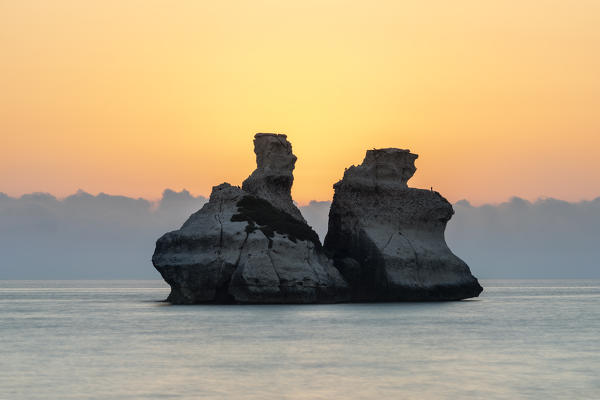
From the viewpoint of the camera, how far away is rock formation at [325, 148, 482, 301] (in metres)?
97.3

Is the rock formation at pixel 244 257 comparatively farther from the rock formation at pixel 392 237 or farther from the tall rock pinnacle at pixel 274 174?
the rock formation at pixel 392 237

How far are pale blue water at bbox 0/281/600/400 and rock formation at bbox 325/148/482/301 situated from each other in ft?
18.9

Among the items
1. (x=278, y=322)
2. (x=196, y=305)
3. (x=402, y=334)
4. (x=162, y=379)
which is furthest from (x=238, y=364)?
(x=196, y=305)

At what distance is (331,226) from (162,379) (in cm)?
6073

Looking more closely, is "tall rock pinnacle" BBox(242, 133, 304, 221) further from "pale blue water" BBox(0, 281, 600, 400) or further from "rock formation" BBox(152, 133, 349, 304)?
"pale blue water" BBox(0, 281, 600, 400)

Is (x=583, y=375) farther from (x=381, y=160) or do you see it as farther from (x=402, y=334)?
(x=381, y=160)

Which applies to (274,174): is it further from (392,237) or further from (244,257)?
(244,257)

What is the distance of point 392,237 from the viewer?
324 ft

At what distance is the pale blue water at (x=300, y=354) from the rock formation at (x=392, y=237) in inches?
227

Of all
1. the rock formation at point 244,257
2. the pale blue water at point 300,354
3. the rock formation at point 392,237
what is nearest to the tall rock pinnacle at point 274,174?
the rock formation at point 244,257

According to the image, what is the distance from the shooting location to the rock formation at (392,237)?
319ft

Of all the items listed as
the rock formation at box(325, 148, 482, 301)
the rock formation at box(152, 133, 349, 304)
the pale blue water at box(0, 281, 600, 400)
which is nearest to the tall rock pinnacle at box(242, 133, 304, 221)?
the rock formation at box(152, 133, 349, 304)

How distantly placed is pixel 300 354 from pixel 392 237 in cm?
4324

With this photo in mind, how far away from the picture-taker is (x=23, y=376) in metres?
46.7
